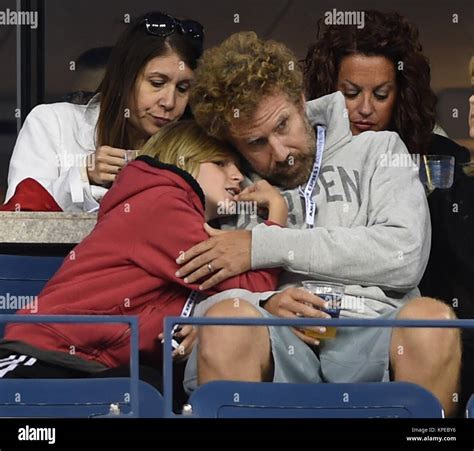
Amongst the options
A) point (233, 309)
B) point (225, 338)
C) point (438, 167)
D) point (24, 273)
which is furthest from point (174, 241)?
point (438, 167)

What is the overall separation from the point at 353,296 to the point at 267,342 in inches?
15.1

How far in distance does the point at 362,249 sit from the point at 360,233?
6 cm

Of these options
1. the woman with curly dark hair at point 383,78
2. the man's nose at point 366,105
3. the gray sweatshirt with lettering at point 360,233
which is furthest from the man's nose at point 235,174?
the man's nose at point 366,105

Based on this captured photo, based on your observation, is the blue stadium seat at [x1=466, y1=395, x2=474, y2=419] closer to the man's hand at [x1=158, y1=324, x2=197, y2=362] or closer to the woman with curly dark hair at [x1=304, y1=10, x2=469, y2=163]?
the man's hand at [x1=158, y1=324, x2=197, y2=362]

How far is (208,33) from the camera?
5973mm

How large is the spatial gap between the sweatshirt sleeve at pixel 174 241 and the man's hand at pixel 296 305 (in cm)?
10

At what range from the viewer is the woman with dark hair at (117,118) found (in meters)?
5.96

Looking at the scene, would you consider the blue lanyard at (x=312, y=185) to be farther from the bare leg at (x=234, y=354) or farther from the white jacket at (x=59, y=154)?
the white jacket at (x=59, y=154)

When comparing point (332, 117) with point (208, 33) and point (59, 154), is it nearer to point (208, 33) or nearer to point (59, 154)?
point (208, 33)

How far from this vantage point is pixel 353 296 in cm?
552
